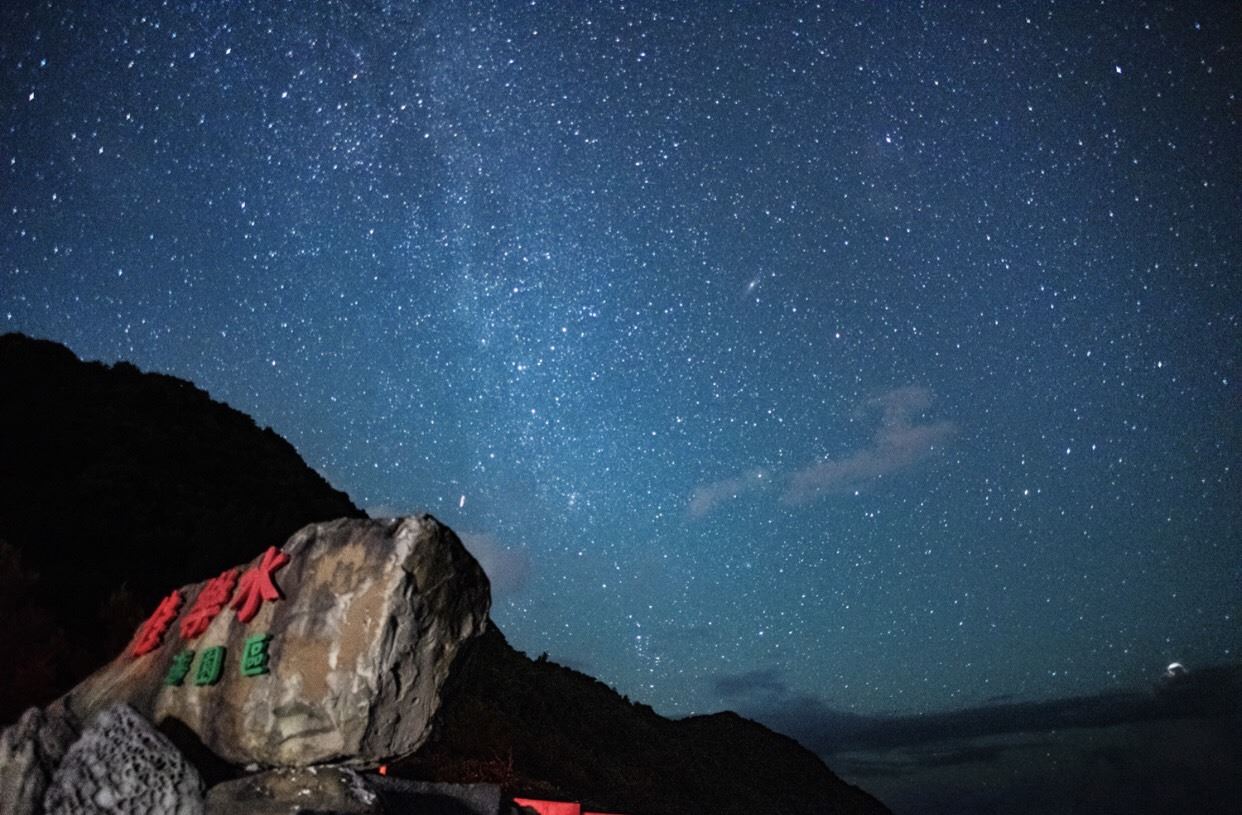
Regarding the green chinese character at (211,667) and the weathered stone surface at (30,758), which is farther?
the green chinese character at (211,667)

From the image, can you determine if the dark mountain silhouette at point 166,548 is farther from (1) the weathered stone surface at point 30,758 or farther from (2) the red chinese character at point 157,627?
(2) the red chinese character at point 157,627

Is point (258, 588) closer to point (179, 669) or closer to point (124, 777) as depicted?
point (179, 669)

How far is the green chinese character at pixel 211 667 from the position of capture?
6582mm

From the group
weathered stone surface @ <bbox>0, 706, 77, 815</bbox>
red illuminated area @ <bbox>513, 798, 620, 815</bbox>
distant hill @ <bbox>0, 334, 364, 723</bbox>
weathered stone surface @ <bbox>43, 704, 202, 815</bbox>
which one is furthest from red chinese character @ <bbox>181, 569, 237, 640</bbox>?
red illuminated area @ <bbox>513, 798, 620, 815</bbox>

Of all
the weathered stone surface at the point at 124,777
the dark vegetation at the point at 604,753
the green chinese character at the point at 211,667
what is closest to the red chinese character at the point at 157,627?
the green chinese character at the point at 211,667

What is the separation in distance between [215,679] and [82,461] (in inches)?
503

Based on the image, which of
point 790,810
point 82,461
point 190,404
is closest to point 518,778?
point 82,461

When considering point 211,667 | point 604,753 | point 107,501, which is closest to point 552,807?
point 211,667

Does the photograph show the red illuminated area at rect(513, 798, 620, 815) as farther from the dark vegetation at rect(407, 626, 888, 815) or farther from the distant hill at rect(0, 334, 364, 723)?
the distant hill at rect(0, 334, 364, 723)

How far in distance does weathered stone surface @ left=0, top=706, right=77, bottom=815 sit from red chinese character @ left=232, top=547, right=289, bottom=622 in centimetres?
164

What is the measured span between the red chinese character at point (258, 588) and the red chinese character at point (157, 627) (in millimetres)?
1329

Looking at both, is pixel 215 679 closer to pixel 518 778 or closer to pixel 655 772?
pixel 518 778

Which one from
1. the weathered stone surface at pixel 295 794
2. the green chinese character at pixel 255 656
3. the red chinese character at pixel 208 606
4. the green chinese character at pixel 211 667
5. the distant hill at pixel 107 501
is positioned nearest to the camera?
the weathered stone surface at pixel 295 794

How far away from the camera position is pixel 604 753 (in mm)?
24312
